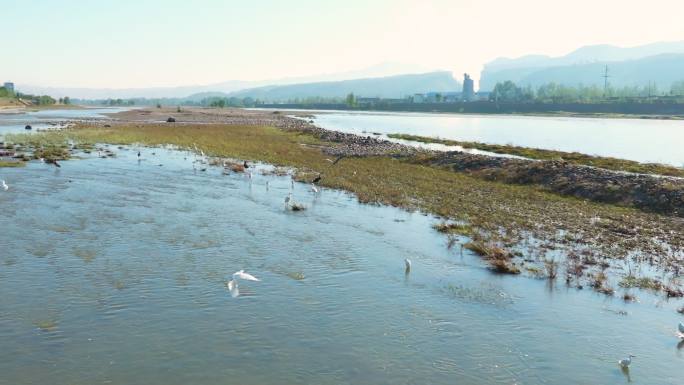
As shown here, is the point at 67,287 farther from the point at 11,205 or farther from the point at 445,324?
the point at 11,205

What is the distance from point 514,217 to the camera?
26.4 metres

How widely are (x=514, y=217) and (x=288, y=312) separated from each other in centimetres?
1589

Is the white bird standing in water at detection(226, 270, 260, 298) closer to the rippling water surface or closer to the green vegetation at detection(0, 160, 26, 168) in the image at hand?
the green vegetation at detection(0, 160, 26, 168)

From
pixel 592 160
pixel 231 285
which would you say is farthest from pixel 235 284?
pixel 592 160

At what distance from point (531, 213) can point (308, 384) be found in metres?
20.0

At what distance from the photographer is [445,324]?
14211mm

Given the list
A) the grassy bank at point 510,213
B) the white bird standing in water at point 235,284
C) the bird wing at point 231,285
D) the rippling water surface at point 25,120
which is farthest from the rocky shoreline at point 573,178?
the rippling water surface at point 25,120

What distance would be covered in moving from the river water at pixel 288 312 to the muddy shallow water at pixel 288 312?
0.18 ft

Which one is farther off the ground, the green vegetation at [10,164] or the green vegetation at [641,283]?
the green vegetation at [10,164]

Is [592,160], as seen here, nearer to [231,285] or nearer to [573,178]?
[573,178]

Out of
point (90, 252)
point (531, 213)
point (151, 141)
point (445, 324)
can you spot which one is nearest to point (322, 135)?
point (151, 141)

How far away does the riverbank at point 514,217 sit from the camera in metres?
19.1

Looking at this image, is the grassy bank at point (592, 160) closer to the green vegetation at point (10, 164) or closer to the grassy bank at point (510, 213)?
the grassy bank at point (510, 213)

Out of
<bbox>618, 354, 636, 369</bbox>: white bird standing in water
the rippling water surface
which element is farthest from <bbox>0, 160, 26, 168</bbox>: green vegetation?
<bbox>618, 354, 636, 369</bbox>: white bird standing in water
